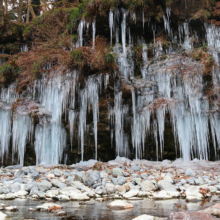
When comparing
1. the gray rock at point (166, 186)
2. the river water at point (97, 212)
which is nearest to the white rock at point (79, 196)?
the river water at point (97, 212)

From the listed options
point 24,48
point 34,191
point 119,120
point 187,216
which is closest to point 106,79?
point 119,120

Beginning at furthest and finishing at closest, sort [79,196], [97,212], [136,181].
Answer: [136,181] → [79,196] → [97,212]

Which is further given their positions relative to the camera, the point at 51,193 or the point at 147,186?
the point at 147,186

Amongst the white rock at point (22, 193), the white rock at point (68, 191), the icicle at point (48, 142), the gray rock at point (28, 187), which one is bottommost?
the white rock at point (22, 193)

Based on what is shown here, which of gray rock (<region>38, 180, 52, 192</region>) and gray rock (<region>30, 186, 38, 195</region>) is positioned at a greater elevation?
gray rock (<region>38, 180, 52, 192</region>)

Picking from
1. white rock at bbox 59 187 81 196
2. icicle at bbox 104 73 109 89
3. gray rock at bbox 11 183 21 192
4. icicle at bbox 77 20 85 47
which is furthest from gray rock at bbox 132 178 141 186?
icicle at bbox 77 20 85 47

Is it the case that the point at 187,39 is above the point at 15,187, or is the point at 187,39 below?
above

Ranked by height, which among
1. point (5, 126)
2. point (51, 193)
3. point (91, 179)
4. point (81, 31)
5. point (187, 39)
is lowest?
point (51, 193)

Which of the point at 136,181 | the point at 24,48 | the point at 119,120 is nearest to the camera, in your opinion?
the point at 136,181

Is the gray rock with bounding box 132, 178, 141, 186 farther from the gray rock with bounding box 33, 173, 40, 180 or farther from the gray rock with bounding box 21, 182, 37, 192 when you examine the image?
the gray rock with bounding box 33, 173, 40, 180

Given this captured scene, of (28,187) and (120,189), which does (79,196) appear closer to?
(120,189)

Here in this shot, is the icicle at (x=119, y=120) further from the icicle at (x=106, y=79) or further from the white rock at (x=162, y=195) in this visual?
the white rock at (x=162, y=195)

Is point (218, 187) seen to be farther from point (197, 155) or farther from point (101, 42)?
point (101, 42)

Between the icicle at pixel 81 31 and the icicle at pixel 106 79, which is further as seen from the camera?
the icicle at pixel 81 31
